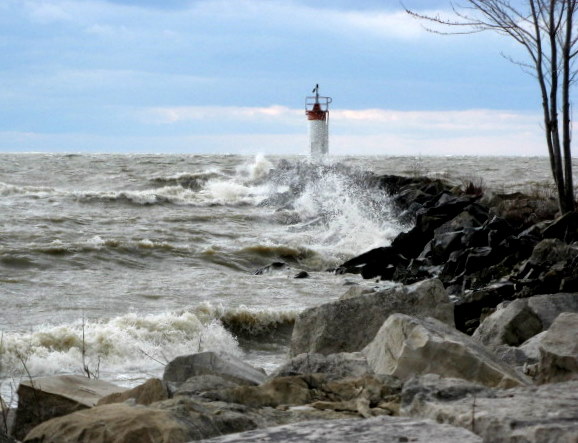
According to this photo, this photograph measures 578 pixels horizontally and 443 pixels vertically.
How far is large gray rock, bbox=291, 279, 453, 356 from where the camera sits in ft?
19.7

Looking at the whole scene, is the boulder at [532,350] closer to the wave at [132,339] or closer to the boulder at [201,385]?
the boulder at [201,385]

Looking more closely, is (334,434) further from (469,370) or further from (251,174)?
(251,174)

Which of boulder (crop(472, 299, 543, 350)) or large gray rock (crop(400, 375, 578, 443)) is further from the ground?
large gray rock (crop(400, 375, 578, 443))

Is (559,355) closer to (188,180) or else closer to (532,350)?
(532,350)

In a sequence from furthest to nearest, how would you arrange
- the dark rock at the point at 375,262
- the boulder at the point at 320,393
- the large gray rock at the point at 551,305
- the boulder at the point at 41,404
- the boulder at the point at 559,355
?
the dark rock at the point at 375,262, the large gray rock at the point at 551,305, the boulder at the point at 41,404, the boulder at the point at 559,355, the boulder at the point at 320,393

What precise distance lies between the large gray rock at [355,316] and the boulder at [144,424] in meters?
2.76

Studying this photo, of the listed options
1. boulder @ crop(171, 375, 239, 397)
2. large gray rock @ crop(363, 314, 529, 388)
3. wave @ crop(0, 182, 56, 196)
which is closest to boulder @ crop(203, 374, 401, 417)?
boulder @ crop(171, 375, 239, 397)

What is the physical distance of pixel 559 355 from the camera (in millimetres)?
3873

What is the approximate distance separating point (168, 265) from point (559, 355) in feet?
37.7

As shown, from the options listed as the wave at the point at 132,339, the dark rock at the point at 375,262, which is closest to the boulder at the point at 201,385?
the wave at the point at 132,339

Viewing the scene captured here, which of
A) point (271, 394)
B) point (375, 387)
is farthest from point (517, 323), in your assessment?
point (271, 394)

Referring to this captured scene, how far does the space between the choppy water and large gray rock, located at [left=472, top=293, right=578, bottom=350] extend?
7.78 ft

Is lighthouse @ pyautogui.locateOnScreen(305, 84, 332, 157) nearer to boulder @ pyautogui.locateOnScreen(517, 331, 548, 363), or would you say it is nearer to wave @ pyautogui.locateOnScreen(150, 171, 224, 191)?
wave @ pyautogui.locateOnScreen(150, 171, 224, 191)

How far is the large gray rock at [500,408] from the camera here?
236 cm
